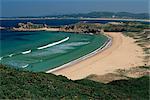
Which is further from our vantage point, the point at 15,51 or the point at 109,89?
the point at 15,51

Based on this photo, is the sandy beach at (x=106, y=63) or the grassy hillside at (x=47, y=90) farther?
the sandy beach at (x=106, y=63)

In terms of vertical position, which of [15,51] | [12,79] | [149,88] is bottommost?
[15,51]

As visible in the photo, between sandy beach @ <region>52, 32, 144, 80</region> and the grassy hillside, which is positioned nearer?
the grassy hillside

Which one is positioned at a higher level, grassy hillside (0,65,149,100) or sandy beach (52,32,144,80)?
grassy hillside (0,65,149,100)

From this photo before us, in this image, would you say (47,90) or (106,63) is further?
(106,63)

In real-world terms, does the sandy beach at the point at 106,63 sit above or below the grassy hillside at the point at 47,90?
below

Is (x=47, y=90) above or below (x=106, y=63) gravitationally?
above

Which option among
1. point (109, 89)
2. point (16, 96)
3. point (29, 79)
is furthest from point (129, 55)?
point (16, 96)

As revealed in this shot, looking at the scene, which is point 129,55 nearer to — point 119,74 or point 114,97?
point 119,74
